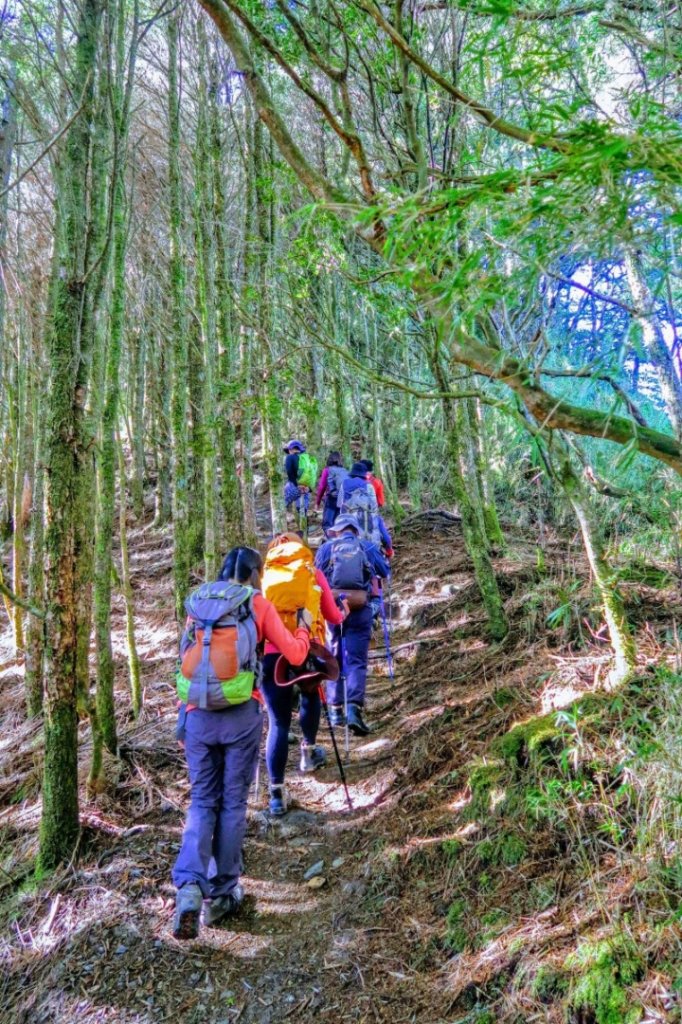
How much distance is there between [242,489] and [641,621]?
5965mm

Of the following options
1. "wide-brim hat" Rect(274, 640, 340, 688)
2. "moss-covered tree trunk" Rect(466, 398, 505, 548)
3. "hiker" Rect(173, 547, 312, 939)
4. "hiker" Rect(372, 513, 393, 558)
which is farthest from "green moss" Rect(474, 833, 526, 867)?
"moss-covered tree trunk" Rect(466, 398, 505, 548)

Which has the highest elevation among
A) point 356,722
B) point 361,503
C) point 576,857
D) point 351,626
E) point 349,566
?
point 361,503

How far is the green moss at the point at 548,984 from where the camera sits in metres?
2.42

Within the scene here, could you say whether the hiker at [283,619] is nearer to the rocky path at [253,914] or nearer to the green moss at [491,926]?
the rocky path at [253,914]

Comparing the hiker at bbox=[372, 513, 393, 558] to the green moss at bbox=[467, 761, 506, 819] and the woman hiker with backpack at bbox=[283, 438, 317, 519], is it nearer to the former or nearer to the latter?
the green moss at bbox=[467, 761, 506, 819]

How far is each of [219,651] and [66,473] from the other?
1689 millimetres

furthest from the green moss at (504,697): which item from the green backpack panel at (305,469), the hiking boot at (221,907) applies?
the green backpack panel at (305,469)

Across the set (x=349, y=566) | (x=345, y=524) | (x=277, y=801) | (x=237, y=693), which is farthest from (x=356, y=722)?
(x=237, y=693)

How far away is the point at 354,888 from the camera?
366 cm

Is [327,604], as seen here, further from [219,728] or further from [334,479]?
[334,479]

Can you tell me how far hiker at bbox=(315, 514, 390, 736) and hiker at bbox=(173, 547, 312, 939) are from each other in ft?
7.20

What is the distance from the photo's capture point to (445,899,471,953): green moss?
296 cm

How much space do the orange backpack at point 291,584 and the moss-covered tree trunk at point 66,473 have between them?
133 cm

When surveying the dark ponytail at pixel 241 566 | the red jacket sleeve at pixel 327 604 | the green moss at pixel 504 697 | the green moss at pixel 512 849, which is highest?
the dark ponytail at pixel 241 566
